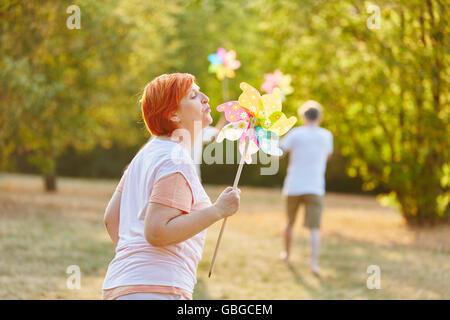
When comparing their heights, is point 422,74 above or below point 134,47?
below

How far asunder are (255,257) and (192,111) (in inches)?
197

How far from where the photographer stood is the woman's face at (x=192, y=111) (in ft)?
6.98

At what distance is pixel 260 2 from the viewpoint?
28.2 ft

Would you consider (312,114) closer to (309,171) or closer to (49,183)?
(309,171)

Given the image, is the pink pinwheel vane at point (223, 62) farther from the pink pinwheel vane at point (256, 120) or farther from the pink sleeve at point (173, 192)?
→ the pink sleeve at point (173, 192)

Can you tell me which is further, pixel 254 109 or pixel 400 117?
pixel 400 117

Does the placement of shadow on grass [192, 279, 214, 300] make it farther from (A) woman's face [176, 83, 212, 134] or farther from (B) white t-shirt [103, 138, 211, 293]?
(A) woman's face [176, 83, 212, 134]

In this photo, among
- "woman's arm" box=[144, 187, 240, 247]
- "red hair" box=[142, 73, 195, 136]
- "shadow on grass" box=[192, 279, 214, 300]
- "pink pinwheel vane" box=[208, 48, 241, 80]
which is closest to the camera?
"woman's arm" box=[144, 187, 240, 247]

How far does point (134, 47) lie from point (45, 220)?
466 centimetres

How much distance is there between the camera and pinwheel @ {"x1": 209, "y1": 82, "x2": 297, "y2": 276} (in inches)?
92.2

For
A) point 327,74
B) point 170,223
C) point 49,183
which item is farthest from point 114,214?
point 49,183

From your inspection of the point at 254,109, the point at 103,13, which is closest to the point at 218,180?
the point at 103,13

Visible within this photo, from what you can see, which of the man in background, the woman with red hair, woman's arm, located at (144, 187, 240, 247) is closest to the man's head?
the man in background

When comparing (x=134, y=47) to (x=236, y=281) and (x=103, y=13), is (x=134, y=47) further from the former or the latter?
(x=236, y=281)
